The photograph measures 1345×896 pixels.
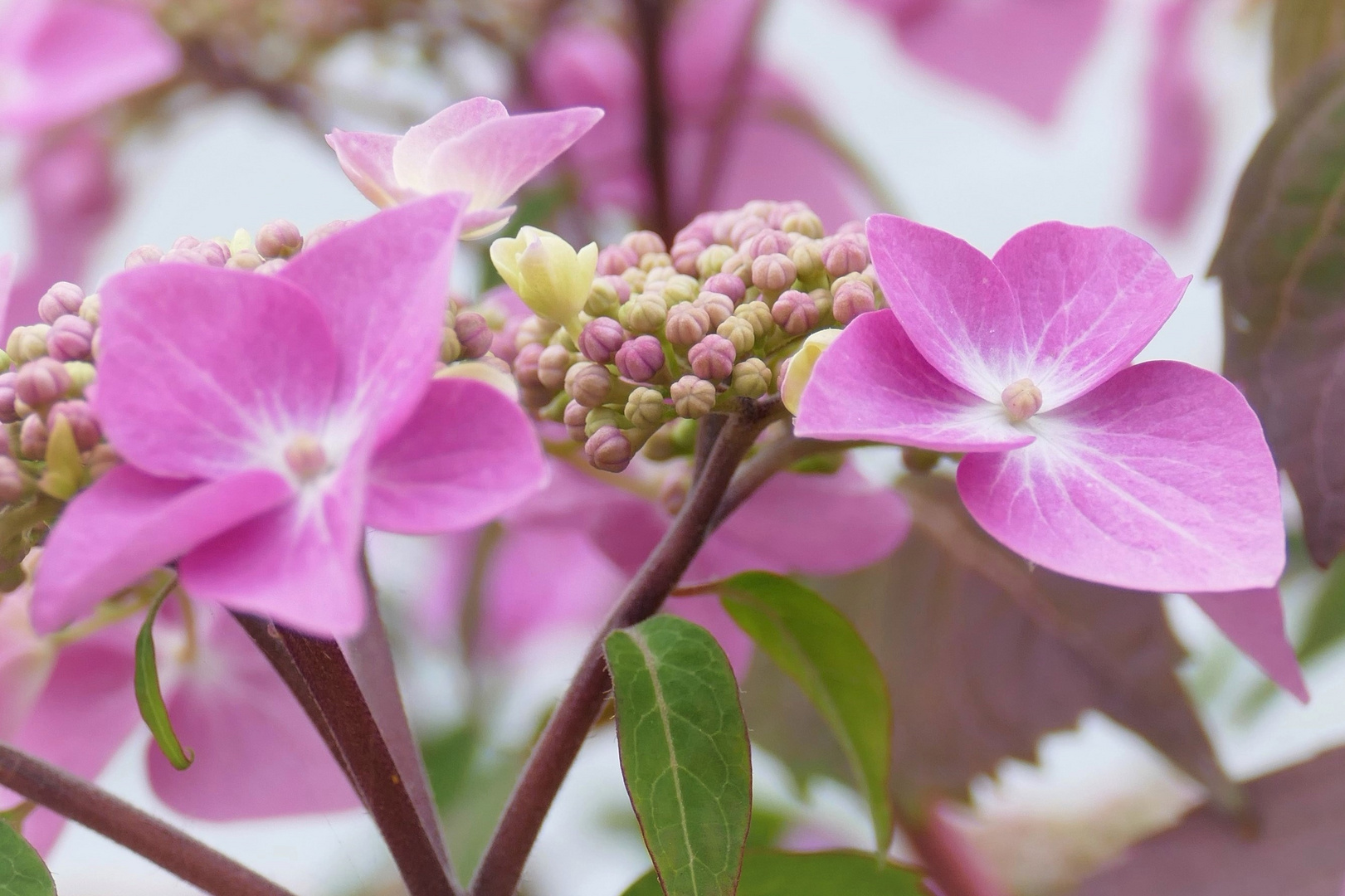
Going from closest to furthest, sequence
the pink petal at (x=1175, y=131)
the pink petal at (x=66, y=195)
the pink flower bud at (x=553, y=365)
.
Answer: the pink flower bud at (x=553, y=365) → the pink petal at (x=66, y=195) → the pink petal at (x=1175, y=131)

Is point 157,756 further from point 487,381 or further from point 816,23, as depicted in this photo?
point 816,23

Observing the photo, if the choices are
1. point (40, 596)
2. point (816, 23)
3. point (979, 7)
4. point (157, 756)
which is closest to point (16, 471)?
point (40, 596)

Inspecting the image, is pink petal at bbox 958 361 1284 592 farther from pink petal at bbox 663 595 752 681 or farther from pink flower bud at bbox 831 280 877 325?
pink petal at bbox 663 595 752 681

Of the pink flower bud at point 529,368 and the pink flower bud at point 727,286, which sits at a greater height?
the pink flower bud at point 727,286

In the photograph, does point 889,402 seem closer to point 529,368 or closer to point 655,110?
point 529,368


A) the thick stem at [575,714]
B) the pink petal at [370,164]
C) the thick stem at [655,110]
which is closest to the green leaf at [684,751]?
the thick stem at [575,714]

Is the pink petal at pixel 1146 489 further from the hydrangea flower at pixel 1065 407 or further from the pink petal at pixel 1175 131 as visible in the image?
the pink petal at pixel 1175 131
